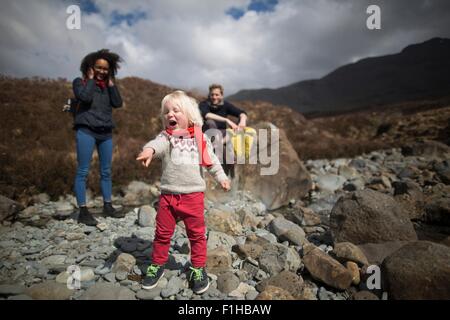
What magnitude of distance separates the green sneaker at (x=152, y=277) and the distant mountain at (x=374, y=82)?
75.9 m

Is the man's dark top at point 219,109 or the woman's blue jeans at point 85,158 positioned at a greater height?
the man's dark top at point 219,109

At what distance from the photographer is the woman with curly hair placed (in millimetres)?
3967

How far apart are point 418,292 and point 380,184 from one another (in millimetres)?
6110

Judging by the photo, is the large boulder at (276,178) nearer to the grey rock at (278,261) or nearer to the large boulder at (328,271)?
the grey rock at (278,261)

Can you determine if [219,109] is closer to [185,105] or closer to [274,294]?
[185,105]

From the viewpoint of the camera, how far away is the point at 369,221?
3508 millimetres

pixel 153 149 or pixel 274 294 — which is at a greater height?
pixel 153 149

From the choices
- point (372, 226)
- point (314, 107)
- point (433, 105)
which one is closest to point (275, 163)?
point (372, 226)

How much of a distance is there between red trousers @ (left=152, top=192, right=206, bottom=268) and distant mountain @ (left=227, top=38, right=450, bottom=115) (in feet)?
248

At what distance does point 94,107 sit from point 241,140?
3.09 meters

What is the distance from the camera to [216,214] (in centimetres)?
423

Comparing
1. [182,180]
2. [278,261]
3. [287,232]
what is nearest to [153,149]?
[182,180]

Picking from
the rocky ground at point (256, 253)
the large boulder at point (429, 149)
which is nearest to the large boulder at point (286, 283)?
the rocky ground at point (256, 253)

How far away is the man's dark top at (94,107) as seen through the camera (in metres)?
3.90
